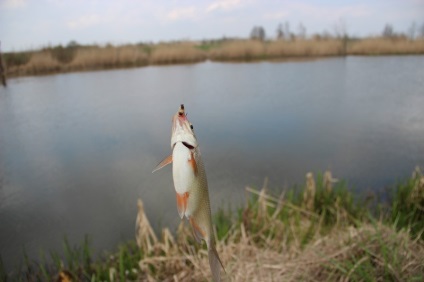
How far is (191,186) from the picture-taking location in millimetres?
813

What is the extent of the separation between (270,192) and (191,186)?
11.5ft

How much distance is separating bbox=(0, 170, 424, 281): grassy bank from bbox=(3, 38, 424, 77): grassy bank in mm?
6232

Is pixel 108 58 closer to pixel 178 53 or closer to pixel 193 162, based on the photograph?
pixel 178 53

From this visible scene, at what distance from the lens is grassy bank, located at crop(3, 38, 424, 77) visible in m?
9.36

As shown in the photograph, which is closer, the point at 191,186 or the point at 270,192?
the point at 191,186

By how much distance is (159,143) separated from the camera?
219 inches

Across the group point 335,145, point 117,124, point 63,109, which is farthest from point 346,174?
point 63,109

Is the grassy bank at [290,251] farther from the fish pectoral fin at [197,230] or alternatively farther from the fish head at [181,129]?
the fish head at [181,129]

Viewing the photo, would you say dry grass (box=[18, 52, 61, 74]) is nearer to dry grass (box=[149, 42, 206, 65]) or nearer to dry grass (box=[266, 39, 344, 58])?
dry grass (box=[149, 42, 206, 65])

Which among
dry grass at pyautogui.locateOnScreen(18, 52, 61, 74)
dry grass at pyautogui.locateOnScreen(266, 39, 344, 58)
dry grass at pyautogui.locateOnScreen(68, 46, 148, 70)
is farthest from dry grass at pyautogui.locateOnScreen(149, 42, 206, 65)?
dry grass at pyautogui.locateOnScreen(266, 39, 344, 58)

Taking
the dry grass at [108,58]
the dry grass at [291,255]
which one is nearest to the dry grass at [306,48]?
the dry grass at [108,58]

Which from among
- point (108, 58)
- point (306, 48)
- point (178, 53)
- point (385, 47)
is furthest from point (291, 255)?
point (306, 48)

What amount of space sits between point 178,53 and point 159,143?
8.54 m

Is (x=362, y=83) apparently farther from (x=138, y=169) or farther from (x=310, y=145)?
(x=138, y=169)
